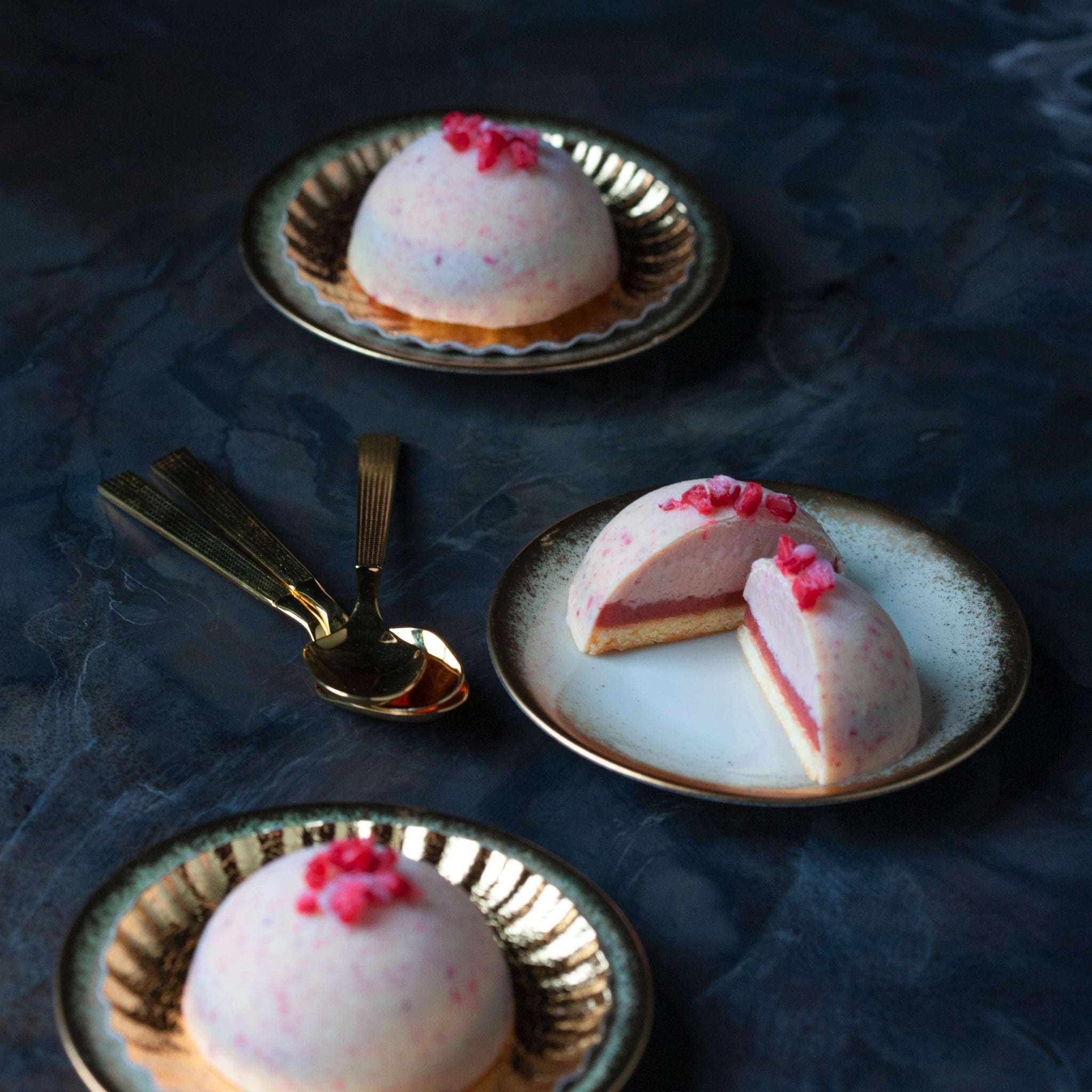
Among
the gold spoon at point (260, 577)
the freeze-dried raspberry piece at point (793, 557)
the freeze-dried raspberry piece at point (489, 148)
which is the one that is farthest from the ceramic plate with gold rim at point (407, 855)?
the freeze-dried raspberry piece at point (489, 148)

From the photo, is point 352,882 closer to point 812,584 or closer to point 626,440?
point 812,584

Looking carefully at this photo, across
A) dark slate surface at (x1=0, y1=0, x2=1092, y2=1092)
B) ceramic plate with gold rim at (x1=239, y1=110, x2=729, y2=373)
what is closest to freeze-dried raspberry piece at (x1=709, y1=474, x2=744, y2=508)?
dark slate surface at (x1=0, y1=0, x2=1092, y2=1092)

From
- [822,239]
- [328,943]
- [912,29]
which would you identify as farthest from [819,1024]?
[912,29]

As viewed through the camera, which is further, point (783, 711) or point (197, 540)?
point (197, 540)

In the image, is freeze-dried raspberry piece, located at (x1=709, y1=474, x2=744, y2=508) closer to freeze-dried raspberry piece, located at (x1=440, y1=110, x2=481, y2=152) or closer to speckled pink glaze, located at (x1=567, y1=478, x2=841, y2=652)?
speckled pink glaze, located at (x1=567, y1=478, x2=841, y2=652)

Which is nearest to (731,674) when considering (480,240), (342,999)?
(342,999)

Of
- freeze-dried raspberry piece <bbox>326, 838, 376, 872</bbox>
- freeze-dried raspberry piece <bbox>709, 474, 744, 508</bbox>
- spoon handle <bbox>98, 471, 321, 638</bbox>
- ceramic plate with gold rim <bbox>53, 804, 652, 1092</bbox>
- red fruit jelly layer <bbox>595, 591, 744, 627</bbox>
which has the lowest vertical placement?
spoon handle <bbox>98, 471, 321, 638</bbox>

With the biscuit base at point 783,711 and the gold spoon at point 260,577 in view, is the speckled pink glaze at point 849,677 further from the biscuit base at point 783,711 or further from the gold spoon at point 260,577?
the gold spoon at point 260,577
